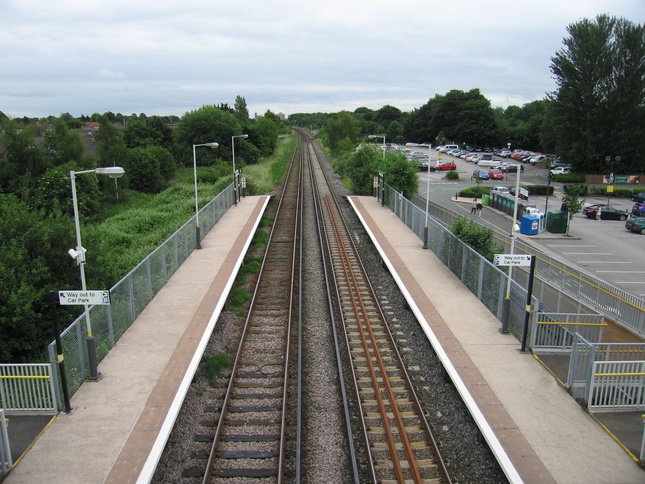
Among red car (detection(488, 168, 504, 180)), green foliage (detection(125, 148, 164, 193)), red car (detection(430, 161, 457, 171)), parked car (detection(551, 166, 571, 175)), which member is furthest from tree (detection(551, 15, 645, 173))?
green foliage (detection(125, 148, 164, 193))

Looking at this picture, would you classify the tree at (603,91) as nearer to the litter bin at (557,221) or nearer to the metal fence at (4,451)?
the litter bin at (557,221)

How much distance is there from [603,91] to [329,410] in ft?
216

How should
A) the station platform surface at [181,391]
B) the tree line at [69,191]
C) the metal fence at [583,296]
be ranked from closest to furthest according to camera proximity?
the station platform surface at [181,391] < the tree line at [69,191] < the metal fence at [583,296]

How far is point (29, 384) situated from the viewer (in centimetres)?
1091

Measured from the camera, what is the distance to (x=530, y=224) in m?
34.2

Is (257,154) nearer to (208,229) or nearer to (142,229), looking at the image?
(142,229)

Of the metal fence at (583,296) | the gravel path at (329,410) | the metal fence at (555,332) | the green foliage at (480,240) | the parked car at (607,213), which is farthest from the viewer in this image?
the parked car at (607,213)

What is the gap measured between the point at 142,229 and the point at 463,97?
91.1 meters

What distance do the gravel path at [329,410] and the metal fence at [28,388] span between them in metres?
2.82

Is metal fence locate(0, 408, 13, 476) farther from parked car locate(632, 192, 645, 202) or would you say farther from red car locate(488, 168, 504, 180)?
red car locate(488, 168, 504, 180)

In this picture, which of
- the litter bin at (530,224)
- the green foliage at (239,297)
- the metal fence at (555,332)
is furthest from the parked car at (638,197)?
the green foliage at (239,297)

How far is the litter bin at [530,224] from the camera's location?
34062mm

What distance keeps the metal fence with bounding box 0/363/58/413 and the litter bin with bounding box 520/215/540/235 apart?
30.3 metres

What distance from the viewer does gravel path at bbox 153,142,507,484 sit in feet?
32.1
